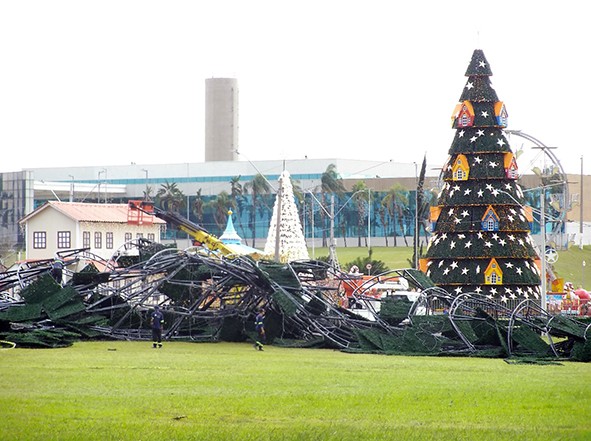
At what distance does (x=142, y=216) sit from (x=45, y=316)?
142 ft

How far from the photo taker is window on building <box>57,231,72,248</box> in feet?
258

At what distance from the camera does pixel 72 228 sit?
7856cm

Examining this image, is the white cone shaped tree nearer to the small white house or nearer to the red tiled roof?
the red tiled roof

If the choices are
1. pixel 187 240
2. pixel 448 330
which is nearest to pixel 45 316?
pixel 448 330

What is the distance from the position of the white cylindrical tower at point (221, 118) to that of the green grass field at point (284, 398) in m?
157

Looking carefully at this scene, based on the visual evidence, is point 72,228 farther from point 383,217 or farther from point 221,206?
point 383,217

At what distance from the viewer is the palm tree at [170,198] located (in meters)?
150

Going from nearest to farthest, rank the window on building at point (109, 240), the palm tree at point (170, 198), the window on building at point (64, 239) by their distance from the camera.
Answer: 1. the window on building at point (64, 239)
2. the window on building at point (109, 240)
3. the palm tree at point (170, 198)

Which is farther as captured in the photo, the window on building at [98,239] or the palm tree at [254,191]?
the palm tree at [254,191]

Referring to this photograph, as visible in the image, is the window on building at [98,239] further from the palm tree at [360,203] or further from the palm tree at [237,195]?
the palm tree at [237,195]

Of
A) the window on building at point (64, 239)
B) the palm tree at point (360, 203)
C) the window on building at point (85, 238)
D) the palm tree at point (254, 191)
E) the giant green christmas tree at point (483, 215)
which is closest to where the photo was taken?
the giant green christmas tree at point (483, 215)

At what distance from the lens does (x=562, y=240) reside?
385 ft

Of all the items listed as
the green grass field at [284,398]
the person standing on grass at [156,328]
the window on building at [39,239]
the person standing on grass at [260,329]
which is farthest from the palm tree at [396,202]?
the green grass field at [284,398]

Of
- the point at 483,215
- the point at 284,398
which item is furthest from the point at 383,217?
the point at 284,398
